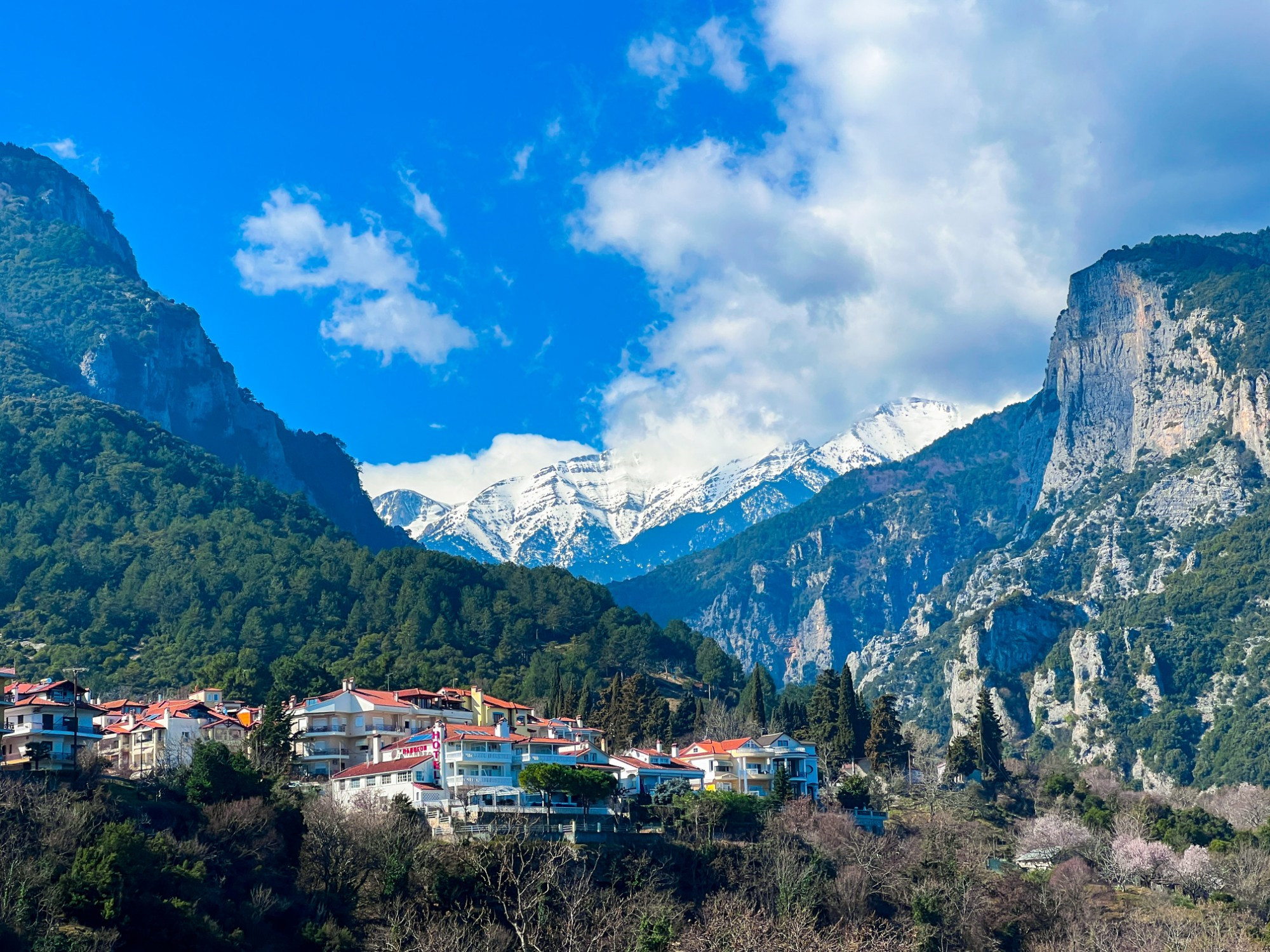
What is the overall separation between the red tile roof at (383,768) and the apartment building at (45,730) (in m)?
15.2

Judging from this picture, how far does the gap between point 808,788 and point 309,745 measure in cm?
3684

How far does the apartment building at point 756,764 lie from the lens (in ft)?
367

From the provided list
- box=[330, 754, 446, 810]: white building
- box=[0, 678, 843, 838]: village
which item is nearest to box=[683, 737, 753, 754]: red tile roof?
box=[0, 678, 843, 838]: village

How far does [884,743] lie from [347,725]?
154 feet

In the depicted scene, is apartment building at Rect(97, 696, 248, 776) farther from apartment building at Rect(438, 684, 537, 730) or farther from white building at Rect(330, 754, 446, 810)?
apartment building at Rect(438, 684, 537, 730)

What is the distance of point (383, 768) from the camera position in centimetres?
9438

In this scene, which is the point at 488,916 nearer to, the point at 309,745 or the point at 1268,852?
the point at 309,745

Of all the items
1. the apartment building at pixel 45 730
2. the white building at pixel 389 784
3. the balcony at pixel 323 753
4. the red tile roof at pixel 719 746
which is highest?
the apartment building at pixel 45 730

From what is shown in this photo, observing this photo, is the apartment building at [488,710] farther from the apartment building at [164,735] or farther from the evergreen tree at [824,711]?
the evergreen tree at [824,711]

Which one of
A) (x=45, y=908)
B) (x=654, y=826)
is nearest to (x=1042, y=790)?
(x=654, y=826)

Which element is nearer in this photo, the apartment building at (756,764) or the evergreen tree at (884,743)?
the apartment building at (756,764)

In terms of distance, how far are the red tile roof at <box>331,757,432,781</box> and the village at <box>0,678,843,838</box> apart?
12cm

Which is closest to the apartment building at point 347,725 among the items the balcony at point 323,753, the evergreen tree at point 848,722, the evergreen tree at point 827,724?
the balcony at point 323,753

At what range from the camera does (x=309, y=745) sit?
104688mm
